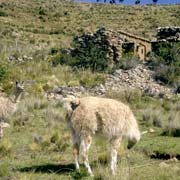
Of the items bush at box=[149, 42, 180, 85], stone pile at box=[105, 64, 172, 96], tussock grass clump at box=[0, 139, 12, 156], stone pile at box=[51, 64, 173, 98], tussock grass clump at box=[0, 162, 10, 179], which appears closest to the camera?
tussock grass clump at box=[0, 162, 10, 179]

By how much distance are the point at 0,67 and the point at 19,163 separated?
16759 millimetres

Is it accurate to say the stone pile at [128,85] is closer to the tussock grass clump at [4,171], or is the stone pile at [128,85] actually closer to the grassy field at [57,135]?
the grassy field at [57,135]

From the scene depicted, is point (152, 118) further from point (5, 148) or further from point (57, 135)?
point (5, 148)

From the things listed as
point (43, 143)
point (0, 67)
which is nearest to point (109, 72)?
point (0, 67)

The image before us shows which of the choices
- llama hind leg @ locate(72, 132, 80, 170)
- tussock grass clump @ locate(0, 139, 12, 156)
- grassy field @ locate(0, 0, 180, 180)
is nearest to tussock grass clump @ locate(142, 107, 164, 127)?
grassy field @ locate(0, 0, 180, 180)

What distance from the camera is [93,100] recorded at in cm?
1143

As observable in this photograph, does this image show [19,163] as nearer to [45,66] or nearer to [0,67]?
[0,67]

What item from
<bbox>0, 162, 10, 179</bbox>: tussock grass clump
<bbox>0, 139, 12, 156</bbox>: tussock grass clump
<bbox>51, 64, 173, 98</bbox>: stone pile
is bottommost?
<bbox>51, 64, 173, 98</bbox>: stone pile

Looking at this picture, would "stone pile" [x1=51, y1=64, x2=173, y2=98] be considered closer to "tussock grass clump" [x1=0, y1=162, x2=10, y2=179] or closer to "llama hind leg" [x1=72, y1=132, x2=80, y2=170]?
"llama hind leg" [x1=72, y1=132, x2=80, y2=170]

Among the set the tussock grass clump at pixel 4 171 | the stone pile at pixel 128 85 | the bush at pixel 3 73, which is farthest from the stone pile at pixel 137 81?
the tussock grass clump at pixel 4 171

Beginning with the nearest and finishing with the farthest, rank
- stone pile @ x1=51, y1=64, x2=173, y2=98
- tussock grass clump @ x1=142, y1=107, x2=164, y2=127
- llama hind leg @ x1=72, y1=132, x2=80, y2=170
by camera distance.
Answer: llama hind leg @ x1=72, y1=132, x2=80, y2=170 < tussock grass clump @ x1=142, y1=107, x2=164, y2=127 < stone pile @ x1=51, y1=64, x2=173, y2=98

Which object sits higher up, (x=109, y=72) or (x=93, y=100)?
(x=93, y=100)

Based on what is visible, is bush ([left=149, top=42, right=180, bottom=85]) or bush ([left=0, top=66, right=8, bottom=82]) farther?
bush ([left=149, top=42, right=180, bottom=85])

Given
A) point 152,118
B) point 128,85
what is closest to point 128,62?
point 128,85
